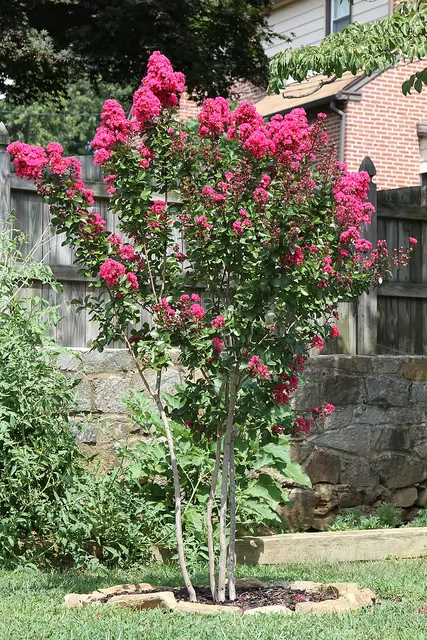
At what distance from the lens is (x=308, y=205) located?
5289mm

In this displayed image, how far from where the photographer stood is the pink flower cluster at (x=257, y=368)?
17.1 feet

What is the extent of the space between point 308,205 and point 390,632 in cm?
210

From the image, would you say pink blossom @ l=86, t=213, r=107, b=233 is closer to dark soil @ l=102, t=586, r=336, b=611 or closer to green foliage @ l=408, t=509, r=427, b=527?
dark soil @ l=102, t=586, r=336, b=611

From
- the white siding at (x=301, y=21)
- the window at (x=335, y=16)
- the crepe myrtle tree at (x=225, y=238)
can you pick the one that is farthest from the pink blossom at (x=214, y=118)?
the window at (x=335, y=16)

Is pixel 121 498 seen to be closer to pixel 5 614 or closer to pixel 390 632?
pixel 5 614

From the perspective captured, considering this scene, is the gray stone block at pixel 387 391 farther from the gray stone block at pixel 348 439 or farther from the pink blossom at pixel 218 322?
the pink blossom at pixel 218 322

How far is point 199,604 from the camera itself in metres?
5.35

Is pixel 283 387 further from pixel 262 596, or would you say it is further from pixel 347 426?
pixel 347 426

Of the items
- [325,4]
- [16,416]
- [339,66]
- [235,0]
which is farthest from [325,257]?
[325,4]

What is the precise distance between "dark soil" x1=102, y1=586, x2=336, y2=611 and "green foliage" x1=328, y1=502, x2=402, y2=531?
260cm

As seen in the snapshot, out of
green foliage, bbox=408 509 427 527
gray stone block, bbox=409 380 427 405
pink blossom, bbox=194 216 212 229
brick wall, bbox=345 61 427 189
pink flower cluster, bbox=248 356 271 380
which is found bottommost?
green foliage, bbox=408 509 427 527

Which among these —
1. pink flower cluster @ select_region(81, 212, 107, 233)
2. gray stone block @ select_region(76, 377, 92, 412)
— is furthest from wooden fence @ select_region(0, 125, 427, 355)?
pink flower cluster @ select_region(81, 212, 107, 233)

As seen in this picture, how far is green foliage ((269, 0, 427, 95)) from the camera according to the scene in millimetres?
7977

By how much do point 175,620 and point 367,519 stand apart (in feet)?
12.7
